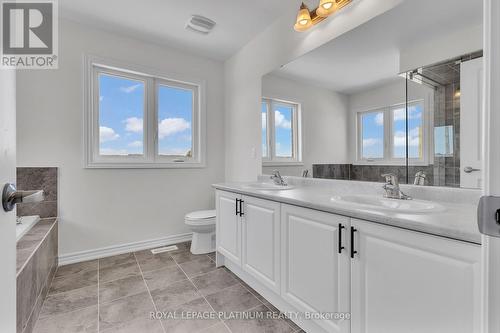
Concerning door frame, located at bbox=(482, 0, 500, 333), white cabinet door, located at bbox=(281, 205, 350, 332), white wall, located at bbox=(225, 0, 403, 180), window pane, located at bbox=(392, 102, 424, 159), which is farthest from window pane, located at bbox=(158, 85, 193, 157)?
door frame, located at bbox=(482, 0, 500, 333)

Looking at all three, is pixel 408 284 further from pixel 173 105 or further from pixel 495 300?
pixel 173 105

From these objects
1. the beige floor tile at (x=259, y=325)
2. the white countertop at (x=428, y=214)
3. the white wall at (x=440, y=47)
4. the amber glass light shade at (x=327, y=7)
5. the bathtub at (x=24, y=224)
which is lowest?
the beige floor tile at (x=259, y=325)

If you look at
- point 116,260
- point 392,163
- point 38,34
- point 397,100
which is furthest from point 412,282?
point 38,34

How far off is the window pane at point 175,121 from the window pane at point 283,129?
127 centimetres

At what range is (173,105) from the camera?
121 inches

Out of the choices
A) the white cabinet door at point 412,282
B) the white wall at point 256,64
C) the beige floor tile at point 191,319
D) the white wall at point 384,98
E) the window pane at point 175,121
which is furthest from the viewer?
the window pane at point 175,121

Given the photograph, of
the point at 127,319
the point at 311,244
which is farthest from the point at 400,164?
the point at 127,319

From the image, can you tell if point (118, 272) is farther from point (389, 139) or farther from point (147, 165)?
point (389, 139)

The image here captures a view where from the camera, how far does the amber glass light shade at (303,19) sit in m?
1.95

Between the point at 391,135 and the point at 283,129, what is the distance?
1.04 meters

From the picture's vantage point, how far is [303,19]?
77.5 inches

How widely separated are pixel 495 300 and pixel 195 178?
2971mm

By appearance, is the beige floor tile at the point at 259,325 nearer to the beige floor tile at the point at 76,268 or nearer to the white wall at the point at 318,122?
the white wall at the point at 318,122

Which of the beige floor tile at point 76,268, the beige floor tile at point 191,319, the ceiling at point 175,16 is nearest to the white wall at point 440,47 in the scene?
the ceiling at point 175,16
